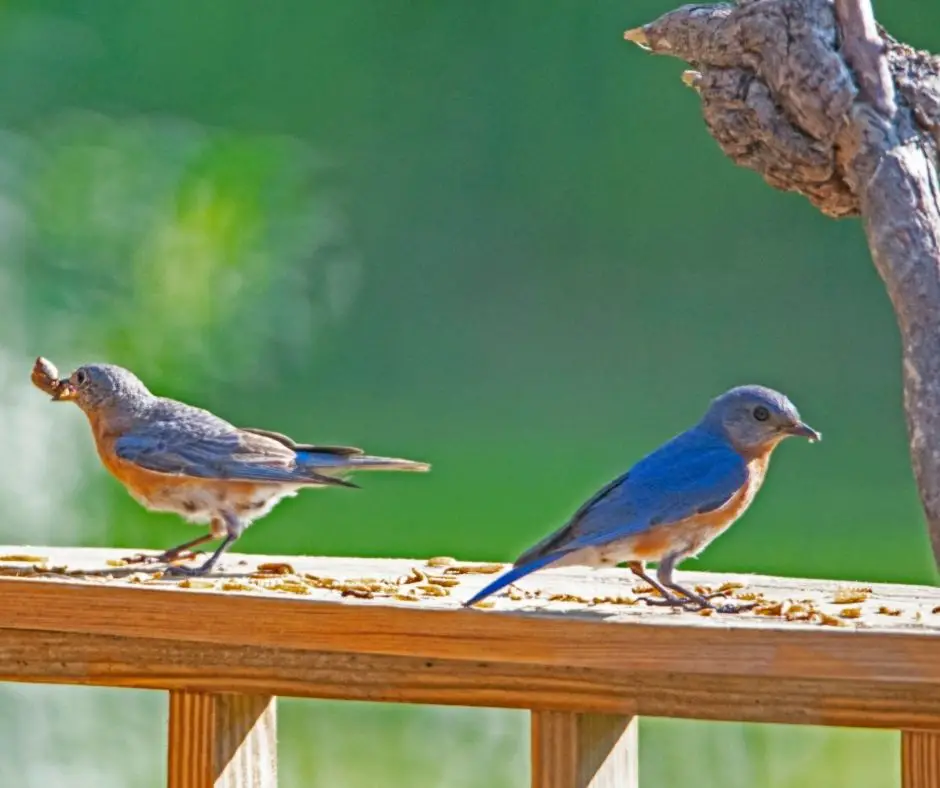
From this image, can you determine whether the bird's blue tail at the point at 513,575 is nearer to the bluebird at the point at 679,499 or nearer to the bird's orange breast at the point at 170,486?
the bluebird at the point at 679,499

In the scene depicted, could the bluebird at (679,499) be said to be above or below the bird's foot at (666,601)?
above

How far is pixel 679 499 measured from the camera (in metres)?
2.37

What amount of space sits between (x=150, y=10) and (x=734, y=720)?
293 centimetres

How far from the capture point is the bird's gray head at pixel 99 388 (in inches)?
126

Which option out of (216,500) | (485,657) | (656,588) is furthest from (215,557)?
(485,657)

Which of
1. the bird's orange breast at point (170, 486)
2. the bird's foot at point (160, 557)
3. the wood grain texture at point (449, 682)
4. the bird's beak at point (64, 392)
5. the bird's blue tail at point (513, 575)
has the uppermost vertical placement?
the bird's beak at point (64, 392)

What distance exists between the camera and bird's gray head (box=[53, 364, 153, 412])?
10.5 ft

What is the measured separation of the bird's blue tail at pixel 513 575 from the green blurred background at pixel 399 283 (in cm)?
160

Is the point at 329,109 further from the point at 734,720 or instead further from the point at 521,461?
the point at 734,720

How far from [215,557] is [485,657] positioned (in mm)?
886

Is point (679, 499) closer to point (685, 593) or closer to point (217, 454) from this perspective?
point (685, 593)

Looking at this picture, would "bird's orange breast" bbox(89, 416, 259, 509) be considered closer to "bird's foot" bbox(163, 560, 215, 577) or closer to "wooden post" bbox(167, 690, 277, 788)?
"bird's foot" bbox(163, 560, 215, 577)

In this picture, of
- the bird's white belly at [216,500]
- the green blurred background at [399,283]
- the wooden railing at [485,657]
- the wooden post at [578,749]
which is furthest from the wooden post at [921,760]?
the green blurred background at [399,283]

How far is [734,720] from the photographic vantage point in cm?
188
